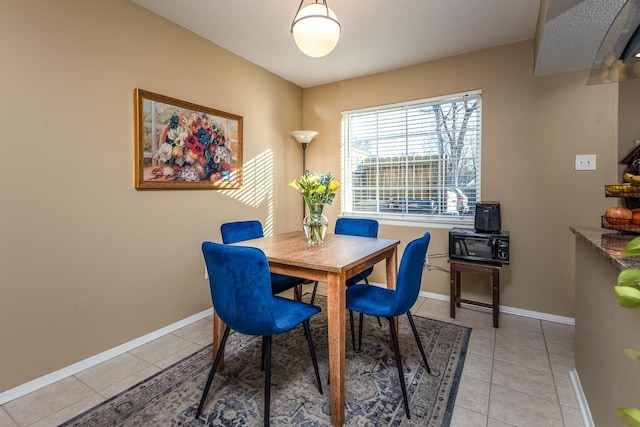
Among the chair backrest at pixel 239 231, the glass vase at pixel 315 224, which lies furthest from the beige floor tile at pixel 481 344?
the chair backrest at pixel 239 231

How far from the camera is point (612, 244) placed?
129 cm

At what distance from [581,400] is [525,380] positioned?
275 millimetres

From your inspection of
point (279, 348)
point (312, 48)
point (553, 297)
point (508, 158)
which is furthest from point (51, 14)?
point (553, 297)

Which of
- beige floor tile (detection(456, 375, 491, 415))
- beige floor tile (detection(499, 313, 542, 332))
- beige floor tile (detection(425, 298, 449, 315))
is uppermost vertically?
beige floor tile (detection(425, 298, 449, 315))

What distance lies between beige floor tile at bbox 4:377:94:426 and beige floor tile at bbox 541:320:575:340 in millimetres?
3330

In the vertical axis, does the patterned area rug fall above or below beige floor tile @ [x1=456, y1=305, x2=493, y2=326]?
below

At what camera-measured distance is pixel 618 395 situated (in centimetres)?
112

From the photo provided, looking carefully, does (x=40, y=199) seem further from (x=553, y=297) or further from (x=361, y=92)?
(x=553, y=297)

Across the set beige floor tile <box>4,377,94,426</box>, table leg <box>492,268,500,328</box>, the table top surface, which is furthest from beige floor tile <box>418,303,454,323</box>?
beige floor tile <box>4,377,94,426</box>

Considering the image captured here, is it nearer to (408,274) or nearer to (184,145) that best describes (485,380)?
(408,274)

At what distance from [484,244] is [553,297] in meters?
0.80

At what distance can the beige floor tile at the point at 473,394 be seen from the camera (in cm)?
166

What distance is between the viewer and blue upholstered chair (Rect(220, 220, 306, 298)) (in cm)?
232

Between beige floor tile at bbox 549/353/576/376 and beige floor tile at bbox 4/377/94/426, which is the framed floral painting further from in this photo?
beige floor tile at bbox 549/353/576/376
